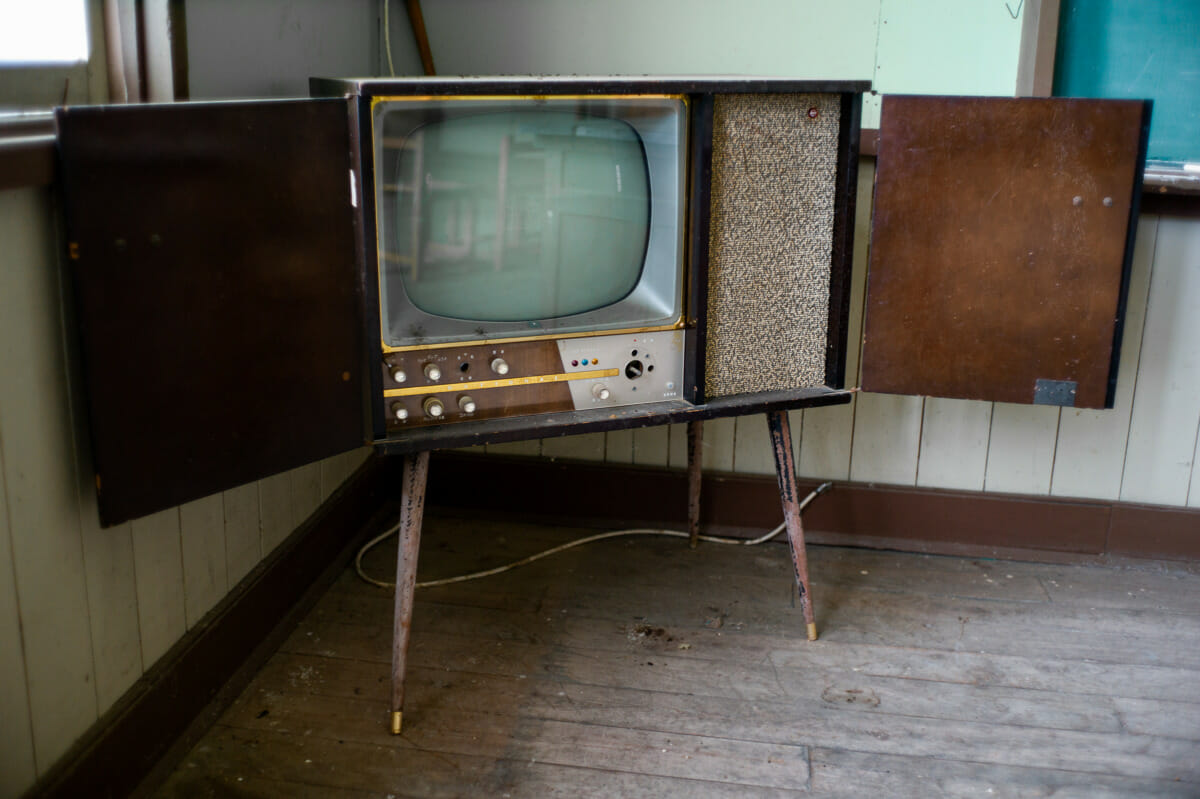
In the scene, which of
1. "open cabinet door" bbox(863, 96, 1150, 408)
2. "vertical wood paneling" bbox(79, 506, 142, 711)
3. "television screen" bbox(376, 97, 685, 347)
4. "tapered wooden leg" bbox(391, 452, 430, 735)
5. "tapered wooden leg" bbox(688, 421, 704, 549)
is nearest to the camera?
"vertical wood paneling" bbox(79, 506, 142, 711)

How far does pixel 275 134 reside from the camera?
1251mm

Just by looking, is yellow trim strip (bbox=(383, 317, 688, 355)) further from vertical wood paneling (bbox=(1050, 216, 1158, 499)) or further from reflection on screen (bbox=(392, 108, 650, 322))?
vertical wood paneling (bbox=(1050, 216, 1158, 499))

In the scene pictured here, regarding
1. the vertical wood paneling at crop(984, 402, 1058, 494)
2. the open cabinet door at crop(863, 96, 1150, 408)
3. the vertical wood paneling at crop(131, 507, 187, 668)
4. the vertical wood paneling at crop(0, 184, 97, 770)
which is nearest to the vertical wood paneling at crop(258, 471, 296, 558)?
the vertical wood paneling at crop(131, 507, 187, 668)

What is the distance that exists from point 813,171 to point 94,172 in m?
0.96

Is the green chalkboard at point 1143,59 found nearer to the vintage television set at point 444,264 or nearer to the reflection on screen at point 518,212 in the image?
the vintage television set at point 444,264

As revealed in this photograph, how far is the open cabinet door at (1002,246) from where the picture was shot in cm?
161

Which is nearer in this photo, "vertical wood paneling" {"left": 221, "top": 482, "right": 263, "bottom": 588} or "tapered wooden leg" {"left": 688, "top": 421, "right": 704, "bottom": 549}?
"vertical wood paneling" {"left": 221, "top": 482, "right": 263, "bottom": 588}

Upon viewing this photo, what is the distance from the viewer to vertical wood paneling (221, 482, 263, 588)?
162cm

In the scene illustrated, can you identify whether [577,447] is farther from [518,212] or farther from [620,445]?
[518,212]

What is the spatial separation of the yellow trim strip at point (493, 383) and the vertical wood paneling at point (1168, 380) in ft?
3.92

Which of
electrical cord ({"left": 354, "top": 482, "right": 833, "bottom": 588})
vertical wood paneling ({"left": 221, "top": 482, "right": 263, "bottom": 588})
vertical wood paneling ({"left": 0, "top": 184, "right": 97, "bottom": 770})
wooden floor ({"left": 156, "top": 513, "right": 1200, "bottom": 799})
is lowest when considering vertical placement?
wooden floor ({"left": 156, "top": 513, "right": 1200, "bottom": 799})

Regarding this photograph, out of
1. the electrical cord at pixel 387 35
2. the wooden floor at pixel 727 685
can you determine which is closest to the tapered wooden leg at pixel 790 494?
the wooden floor at pixel 727 685

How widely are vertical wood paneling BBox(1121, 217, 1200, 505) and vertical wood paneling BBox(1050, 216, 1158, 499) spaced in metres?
0.02

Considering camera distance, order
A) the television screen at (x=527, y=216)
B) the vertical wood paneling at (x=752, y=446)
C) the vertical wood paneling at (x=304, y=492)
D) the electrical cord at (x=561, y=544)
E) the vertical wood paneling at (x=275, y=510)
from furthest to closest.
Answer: the vertical wood paneling at (x=752, y=446), the electrical cord at (x=561, y=544), the vertical wood paneling at (x=304, y=492), the vertical wood paneling at (x=275, y=510), the television screen at (x=527, y=216)
